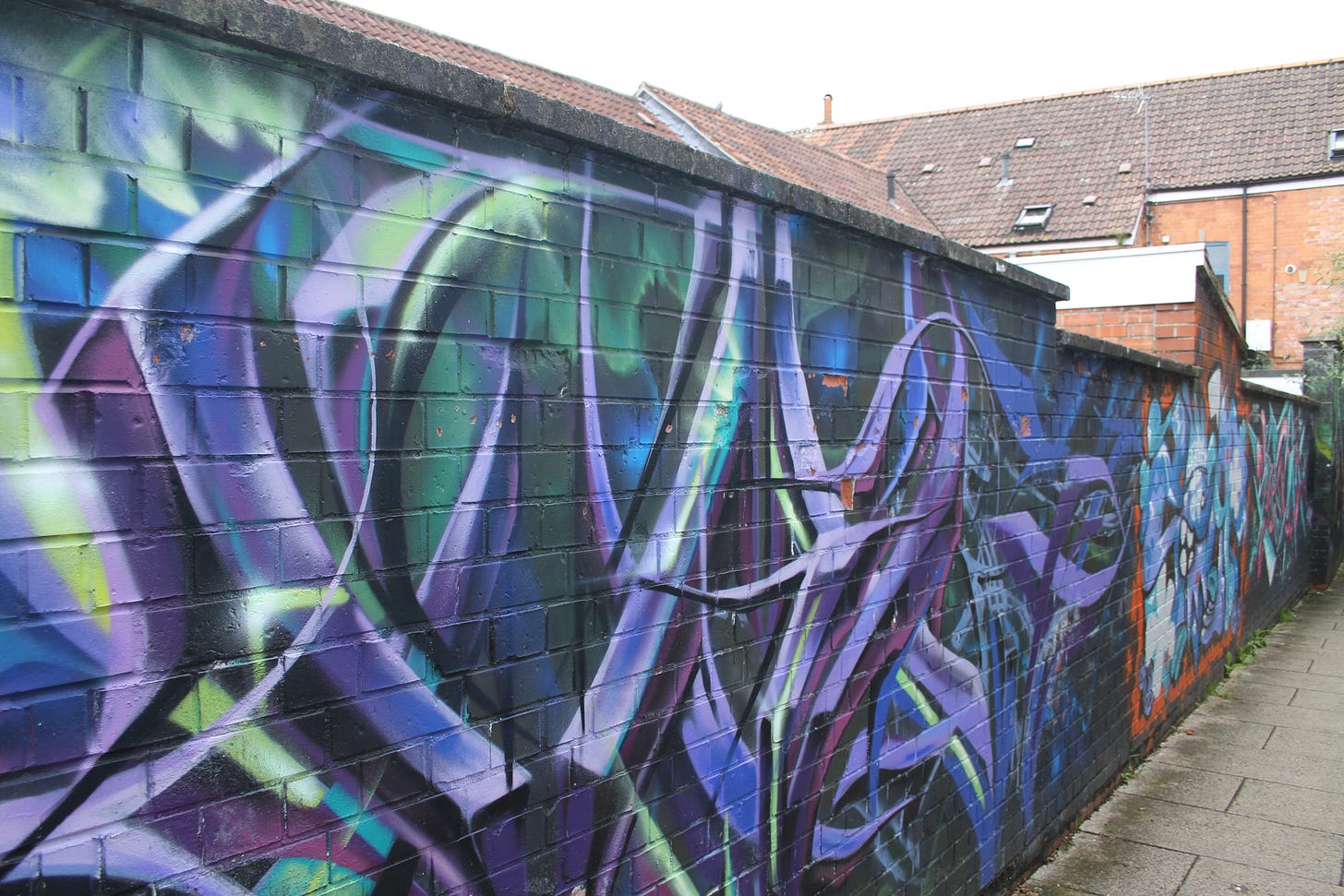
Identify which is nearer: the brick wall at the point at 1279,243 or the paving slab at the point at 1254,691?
the paving slab at the point at 1254,691

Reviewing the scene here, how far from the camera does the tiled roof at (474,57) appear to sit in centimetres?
1455

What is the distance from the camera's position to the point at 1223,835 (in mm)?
5215

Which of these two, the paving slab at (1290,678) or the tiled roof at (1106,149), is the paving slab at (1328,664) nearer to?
the paving slab at (1290,678)

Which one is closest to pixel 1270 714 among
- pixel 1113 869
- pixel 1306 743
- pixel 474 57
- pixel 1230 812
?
pixel 1306 743

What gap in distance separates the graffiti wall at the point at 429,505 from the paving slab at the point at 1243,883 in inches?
69.2

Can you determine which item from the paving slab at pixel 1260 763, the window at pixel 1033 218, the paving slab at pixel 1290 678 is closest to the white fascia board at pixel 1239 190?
the window at pixel 1033 218

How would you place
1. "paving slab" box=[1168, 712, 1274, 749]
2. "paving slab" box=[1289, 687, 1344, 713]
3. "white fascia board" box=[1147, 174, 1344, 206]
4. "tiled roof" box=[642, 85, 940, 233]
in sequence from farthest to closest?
"white fascia board" box=[1147, 174, 1344, 206], "tiled roof" box=[642, 85, 940, 233], "paving slab" box=[1289, 687, 1344, 713], "paving slab" box=[1168, 712, 1274, 749]

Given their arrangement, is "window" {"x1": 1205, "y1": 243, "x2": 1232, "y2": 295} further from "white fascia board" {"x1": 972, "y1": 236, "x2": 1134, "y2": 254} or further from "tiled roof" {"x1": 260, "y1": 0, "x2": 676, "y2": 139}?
"tiled roof" {"x1": 260, "y1": 0, "x2": 676, "y2": 139}

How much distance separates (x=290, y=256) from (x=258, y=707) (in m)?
0.71

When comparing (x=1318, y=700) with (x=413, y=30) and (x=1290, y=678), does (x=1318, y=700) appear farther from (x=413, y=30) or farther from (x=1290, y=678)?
(x=413, y=30)

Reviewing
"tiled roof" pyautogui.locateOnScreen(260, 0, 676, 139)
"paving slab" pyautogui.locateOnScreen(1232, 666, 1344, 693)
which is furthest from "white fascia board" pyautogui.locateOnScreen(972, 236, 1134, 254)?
"paving slab" pyautogui.locateOnScreen(1232, 666, 1344, 693)

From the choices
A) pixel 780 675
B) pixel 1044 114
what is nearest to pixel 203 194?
pixel 780 675

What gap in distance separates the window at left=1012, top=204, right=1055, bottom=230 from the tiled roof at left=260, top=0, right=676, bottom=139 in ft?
36.2

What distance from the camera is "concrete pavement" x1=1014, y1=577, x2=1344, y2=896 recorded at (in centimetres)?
466
